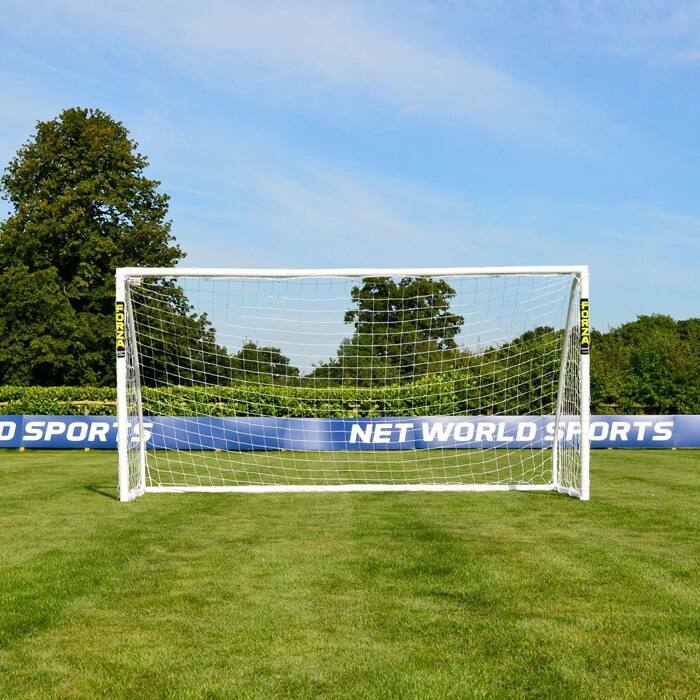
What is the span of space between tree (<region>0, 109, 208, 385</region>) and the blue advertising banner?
1342cm

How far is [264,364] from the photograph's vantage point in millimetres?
19844

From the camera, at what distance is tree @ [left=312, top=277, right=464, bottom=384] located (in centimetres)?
1642

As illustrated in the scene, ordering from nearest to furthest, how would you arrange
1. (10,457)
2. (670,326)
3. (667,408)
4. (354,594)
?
(354,594), (10,457), (667,408), (670,326)

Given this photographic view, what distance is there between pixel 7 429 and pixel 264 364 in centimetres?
893

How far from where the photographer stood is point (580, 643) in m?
4.89

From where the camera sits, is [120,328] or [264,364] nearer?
[120,328]

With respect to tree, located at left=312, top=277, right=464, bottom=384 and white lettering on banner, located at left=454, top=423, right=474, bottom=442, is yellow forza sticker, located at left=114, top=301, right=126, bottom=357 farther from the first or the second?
white lettering on banner, located at left=454, top=423, right=474, bottom=442

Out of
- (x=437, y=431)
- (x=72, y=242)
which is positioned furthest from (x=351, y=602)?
(x=72, y=242)

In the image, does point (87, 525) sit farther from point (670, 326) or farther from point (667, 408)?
point (670, 326)

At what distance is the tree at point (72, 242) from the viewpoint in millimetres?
36875

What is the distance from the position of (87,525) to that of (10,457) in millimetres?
13227

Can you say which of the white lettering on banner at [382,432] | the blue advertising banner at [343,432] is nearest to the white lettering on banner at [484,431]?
the blue advertising banner at [343,432]

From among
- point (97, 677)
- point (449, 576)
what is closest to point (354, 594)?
point (449, 576)

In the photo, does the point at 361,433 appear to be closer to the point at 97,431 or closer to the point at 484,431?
the point at 484,431
